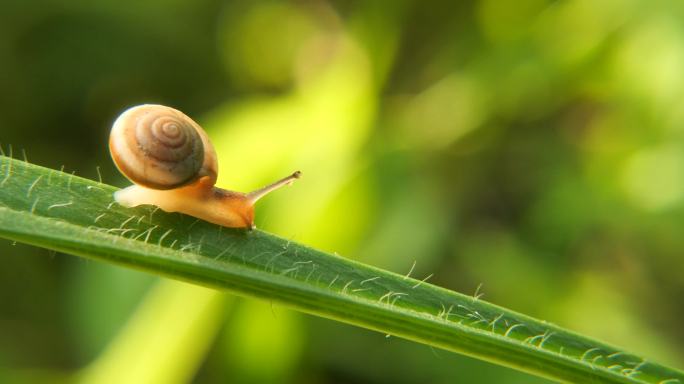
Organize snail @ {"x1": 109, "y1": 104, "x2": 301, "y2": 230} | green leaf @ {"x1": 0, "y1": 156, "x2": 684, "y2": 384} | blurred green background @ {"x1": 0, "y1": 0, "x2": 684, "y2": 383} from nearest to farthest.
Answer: green leaf @ {"x1": 0, "y1": 156, "x2": 684, "y2": 384} → snail @ {"x1": 109, "y1": 104, "x2": 301, "y2": 230} → blurred green background @ {"x1": 0, "y1": 0, "x2": 684, "y2": 383}

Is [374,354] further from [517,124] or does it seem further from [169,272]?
[169,272]

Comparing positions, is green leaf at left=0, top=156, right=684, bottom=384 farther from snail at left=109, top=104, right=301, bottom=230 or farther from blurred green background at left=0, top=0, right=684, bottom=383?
blurred green background at left=0, top=0, right=684, bottom=383

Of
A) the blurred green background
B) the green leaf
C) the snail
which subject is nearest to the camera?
the green leaf

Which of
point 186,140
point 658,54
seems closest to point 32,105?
point 186,140

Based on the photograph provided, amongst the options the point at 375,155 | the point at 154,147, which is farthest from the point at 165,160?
the point at 375,155

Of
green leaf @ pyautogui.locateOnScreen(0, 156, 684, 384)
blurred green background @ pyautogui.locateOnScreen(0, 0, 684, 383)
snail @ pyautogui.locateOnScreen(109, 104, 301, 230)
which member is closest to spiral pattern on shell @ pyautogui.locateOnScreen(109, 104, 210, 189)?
snail @ pyautogui.locateOnScreen(109, 104, 301, 230)
